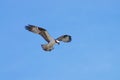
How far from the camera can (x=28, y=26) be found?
1286 cm

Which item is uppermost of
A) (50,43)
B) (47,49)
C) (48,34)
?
(48,34)

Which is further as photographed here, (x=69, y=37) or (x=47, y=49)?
(x=69, y=37)

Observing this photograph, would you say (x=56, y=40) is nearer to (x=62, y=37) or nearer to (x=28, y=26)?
(x=62, y=37)

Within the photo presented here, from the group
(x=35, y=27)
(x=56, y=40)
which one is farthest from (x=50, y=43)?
(x=35, y=27)

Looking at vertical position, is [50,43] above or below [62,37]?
below

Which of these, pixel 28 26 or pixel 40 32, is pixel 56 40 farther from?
pixel 28 26

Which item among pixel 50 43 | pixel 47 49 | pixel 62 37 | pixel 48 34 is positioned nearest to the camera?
pixel 47 49

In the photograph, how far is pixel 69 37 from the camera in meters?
14.1

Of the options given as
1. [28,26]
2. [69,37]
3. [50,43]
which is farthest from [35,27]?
[69,37]

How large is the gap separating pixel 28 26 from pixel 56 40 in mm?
2598

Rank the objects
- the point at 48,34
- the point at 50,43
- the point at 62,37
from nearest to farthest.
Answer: the point at 50,43 < the point at 48,34 < the point at 62,37

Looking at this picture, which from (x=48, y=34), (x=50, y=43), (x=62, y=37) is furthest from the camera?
(x=62, y=37)

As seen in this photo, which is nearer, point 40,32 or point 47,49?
point 47,49

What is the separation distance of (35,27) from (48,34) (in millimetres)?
1236
